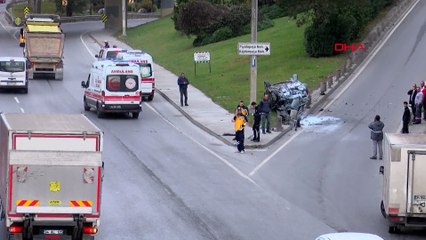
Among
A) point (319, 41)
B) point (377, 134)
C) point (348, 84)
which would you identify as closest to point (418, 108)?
point (377, 134)

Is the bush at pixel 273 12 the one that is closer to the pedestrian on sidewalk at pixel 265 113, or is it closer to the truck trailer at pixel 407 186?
the pedestrian on sidewalk at pixel 265 113

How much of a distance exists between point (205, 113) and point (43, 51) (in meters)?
16.6

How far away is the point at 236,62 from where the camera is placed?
6144 cm

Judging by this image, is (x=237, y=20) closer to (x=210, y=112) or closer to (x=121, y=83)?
(x=210, y=112)

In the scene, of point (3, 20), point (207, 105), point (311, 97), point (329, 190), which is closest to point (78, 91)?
point (207, 105)

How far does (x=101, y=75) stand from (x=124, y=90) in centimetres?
123

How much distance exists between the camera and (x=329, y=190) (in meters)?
30.2

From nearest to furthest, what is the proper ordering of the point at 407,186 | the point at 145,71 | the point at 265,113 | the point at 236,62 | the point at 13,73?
the point at 407,186 < the point at 265,113 < the point at 145,71 < the point at 13,73 < the point at 236,62

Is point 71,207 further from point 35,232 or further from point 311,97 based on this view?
point 311,97

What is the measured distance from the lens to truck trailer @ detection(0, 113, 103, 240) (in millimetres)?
21422

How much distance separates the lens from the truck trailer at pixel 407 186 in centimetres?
2444

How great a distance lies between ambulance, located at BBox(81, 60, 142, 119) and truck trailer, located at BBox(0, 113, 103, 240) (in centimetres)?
2165

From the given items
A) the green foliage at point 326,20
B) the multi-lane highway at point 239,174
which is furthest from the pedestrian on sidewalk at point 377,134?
the green foliage at point 326,20

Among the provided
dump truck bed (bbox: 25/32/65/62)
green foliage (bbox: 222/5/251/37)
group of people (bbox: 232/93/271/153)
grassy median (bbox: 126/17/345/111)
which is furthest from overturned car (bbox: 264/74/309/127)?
green foliage (bbox: 222/5/251/37)
